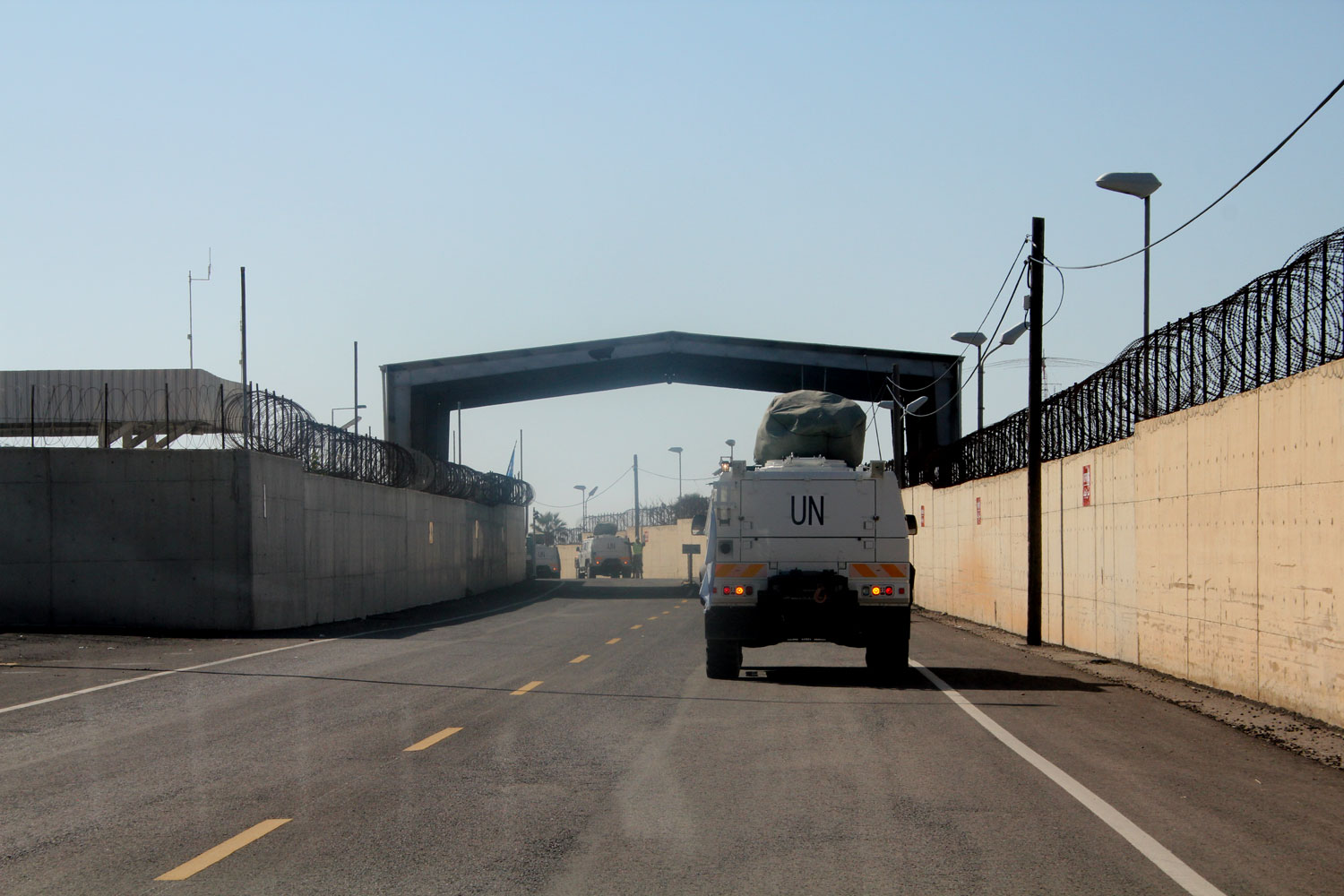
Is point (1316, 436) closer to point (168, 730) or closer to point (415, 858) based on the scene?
point (415, 858)

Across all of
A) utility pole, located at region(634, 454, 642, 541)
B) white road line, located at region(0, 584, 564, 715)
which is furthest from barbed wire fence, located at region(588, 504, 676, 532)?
white road line, located at region(0, 584, 564, 715)

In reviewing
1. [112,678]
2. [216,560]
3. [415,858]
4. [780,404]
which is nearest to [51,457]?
[216,560]

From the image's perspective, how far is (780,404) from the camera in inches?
857

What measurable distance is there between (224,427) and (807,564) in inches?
580

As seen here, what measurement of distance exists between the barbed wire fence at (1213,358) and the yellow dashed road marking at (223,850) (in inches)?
379

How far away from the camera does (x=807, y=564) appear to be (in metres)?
17.0

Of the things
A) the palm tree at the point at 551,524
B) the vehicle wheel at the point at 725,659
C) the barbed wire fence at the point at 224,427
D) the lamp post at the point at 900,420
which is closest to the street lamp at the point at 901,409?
the lamp post at the point at 900,420

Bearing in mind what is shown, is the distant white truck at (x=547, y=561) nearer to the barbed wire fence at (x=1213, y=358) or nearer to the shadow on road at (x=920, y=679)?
the barbed wire fence at (x=1213, y=358)

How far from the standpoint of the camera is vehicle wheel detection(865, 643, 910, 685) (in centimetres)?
1675

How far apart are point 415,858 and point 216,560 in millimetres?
21264

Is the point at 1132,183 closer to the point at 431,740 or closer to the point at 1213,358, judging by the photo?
the point at 1213,358

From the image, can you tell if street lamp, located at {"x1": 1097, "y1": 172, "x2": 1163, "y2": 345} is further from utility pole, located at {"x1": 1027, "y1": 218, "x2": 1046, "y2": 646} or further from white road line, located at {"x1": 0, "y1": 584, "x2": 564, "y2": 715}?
white road line, located at {"x1": 0, "y1": 584, "x2": 564, "y2": 715}

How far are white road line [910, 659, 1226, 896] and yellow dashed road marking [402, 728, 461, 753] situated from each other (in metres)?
4.53

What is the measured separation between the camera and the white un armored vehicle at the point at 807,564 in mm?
16688
